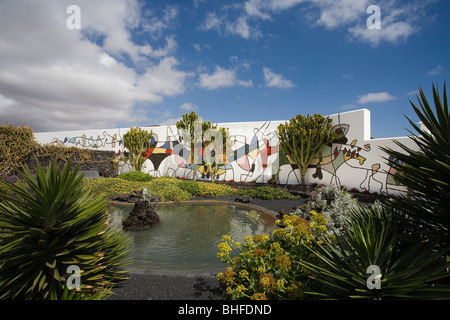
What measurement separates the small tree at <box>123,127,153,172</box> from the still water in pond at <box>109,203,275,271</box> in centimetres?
703

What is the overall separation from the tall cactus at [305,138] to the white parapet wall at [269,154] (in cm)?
59

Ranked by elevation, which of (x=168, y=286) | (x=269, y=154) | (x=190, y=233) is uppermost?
(x=269, y=154)

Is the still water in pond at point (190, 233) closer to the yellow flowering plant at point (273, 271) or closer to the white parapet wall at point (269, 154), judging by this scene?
the yellow flowering plant at point (273, 271)

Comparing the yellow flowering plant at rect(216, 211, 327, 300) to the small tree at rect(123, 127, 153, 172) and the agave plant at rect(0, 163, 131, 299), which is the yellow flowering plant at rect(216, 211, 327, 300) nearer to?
the agave plant at rect(0, 163, 131, 299)

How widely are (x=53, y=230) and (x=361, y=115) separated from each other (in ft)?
37.2

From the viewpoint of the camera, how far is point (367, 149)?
9047 millimetres

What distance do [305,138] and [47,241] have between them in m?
10.6

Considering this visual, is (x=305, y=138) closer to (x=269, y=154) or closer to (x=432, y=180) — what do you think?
(x=269, y=154)

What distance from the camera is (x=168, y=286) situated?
2486 millimetres

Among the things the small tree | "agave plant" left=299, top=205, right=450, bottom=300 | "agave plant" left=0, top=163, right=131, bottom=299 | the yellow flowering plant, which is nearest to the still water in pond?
the yellow flowering plant

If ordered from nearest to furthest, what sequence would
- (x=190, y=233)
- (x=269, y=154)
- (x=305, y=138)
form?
(x=190, y=233) < (x=305, y=138) < (x=269, y=154)

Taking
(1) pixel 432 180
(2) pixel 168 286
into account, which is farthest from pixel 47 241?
(1) pixel 432 180
